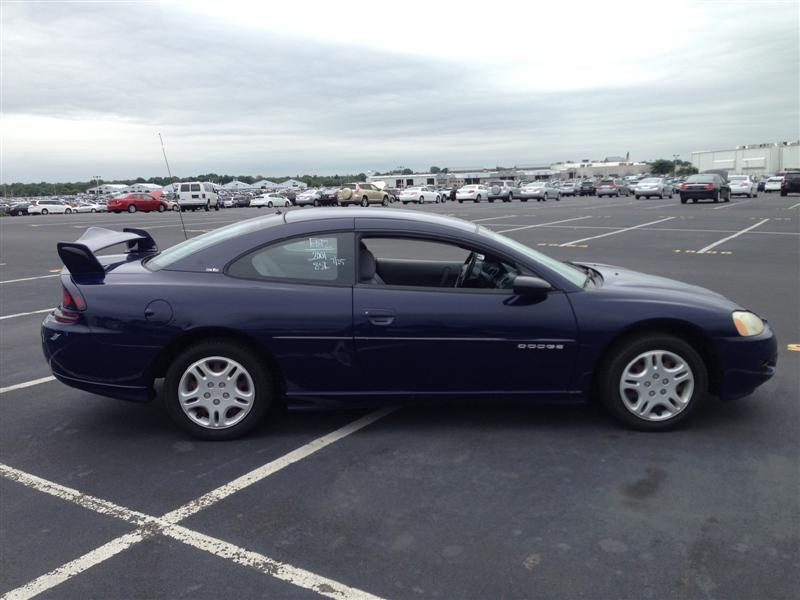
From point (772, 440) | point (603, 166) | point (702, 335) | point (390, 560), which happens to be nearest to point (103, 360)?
point (390, 560)

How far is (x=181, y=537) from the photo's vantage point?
323 cm

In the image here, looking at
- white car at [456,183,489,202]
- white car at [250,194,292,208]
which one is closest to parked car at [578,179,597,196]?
white car at [456,183,489,202]

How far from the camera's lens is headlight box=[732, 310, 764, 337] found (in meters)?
4.47

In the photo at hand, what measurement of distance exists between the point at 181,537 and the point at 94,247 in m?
2.46

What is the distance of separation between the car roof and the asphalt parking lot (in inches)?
43.0

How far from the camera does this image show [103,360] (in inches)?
169

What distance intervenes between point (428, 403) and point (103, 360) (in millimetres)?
2062

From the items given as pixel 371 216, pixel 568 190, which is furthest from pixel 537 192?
pixel 371 216

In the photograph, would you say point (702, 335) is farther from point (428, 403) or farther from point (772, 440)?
point (428, 403)

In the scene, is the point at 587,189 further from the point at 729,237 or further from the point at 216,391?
the point at 216,391

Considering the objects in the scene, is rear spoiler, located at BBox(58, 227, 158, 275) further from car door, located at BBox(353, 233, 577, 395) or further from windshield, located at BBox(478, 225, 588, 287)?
windshield, located at BBox(478, 225, 588, 287)

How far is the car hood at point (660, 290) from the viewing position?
452cm

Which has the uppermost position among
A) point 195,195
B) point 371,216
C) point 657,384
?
point 195,195

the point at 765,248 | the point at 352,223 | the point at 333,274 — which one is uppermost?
the point at 352,223
